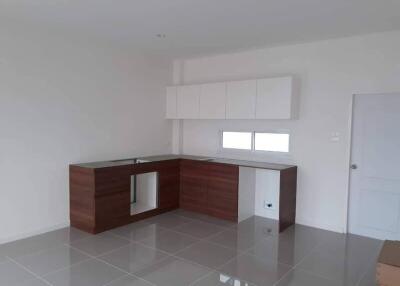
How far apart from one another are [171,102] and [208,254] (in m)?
3.02

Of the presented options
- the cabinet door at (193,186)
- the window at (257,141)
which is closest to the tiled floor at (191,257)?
the cabinet door at (193,186)

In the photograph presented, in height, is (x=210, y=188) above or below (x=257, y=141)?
below

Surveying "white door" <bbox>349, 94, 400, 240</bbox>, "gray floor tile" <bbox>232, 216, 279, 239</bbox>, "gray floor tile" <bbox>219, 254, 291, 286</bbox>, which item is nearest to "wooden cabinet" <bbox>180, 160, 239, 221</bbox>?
"gray floor tile" <bbox>232, 216, 279, 239</bbox>

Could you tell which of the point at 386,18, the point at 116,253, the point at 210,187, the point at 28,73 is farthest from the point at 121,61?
the point at 386,18

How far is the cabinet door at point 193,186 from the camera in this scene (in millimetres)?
5109

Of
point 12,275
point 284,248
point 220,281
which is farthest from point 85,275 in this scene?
point 284,248

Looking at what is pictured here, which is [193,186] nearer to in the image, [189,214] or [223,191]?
[189,214]

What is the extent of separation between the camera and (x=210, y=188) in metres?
5.02

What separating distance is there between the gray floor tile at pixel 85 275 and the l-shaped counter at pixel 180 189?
958 mm

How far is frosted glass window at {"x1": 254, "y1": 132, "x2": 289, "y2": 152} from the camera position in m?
4.86

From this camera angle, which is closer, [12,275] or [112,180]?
[12,275]

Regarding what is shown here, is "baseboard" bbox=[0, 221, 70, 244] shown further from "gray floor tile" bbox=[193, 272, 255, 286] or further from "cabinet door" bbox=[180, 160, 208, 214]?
"gray floor tile" bbox=[193, 272, 255, 286]

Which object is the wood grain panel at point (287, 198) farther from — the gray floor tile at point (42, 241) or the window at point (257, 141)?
the gray floor tile at point (42, 241)

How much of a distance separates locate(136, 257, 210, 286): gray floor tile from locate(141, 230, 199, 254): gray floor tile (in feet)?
1.08
